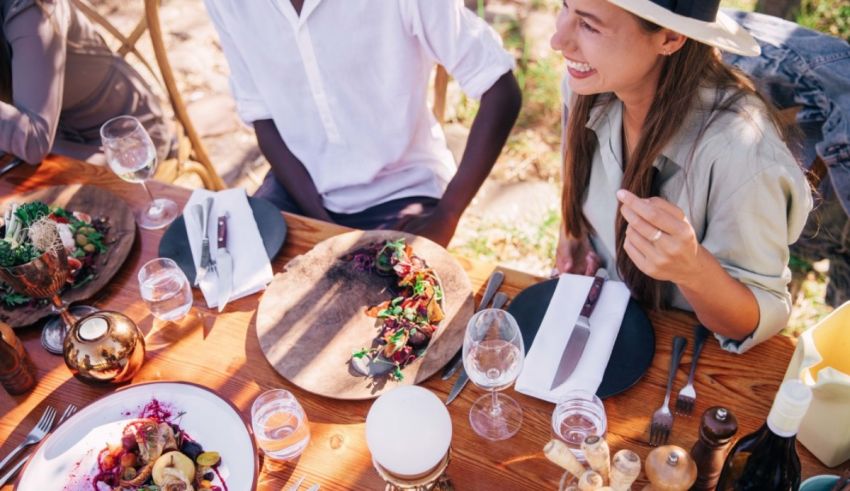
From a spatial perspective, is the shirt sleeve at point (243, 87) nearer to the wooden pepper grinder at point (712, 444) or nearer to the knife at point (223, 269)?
the knife at point (223, 269)

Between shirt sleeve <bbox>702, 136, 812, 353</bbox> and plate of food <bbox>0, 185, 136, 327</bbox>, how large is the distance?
149 centimetres

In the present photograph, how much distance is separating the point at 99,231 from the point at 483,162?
1182 mm

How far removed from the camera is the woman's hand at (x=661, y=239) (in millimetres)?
1238

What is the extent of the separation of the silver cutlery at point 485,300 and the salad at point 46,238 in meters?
0.93

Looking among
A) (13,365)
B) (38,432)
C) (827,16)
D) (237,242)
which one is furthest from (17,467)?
(827,16)

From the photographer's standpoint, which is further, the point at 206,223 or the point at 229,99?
the point at 229,99

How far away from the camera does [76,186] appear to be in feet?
6.40

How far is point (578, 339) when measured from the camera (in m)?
1.44

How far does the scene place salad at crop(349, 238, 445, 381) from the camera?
4.76 ft

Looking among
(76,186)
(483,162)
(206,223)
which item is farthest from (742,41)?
(76,186)

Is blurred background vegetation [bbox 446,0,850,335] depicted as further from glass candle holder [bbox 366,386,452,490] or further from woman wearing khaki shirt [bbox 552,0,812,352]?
glass candle holder [bbox 366,386,452,490]

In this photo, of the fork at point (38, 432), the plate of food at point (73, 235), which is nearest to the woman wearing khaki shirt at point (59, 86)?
the plate of food at point (73, 235)

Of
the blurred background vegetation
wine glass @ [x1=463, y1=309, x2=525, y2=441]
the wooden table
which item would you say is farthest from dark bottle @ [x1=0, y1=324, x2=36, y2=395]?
the blurred background vegetation

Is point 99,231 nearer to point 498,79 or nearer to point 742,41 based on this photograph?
point 498,79
